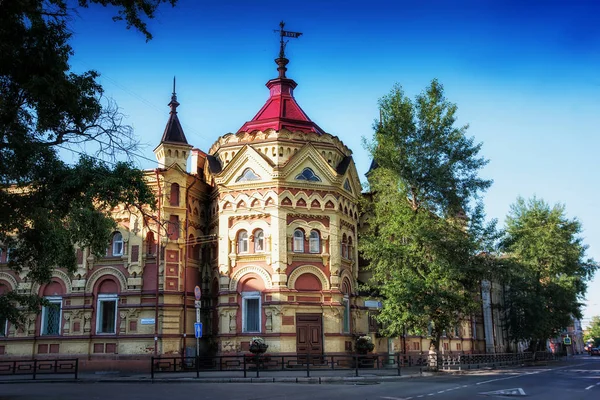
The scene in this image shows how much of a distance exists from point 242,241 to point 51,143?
772 inches

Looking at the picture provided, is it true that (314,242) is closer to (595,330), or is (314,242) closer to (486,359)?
(486,359)

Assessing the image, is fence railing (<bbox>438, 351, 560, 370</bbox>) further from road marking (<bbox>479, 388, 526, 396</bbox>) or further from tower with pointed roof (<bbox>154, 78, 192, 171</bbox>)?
tower with pointed roof (<bbox>154, 78, 192, 171</bbox>)

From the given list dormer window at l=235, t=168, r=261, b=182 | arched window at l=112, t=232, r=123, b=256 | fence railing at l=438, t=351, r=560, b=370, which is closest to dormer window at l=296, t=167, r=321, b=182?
dormer window at l=235, t=168, r=261, b=182

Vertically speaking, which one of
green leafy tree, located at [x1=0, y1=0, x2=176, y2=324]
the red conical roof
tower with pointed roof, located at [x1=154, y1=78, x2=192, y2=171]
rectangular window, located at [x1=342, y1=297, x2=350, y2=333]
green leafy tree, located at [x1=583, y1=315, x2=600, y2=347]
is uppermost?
the red conical roof

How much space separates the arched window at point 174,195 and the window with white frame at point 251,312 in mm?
7171

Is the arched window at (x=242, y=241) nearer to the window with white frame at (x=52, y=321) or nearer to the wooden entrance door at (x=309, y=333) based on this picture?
the wooden entrance door at (x=309, y=333)

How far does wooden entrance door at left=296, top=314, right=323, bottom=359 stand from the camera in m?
32.6

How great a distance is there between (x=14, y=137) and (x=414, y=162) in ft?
79.7

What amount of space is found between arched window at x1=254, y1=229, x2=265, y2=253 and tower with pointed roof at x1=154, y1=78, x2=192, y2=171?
254 inches

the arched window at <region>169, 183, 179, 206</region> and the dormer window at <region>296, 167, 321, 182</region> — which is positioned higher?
the dormer window at <region>296, 167, 321, 182</region>

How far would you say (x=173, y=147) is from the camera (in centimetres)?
3603

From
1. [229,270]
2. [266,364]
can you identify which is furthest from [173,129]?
[266,364]

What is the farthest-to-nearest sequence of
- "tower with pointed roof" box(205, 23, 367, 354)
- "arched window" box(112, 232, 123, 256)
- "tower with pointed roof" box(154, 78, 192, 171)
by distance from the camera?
1. "tower with pointed roof" box(154, 78, 192, 171)
2. "arched window" box(112, 232, 123, 256)
3. "tower with pointed roof" box(205, 23, 367, 354)

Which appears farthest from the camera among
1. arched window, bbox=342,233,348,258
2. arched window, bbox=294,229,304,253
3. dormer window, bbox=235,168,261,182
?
arched window, bbox=342,233,348,258
